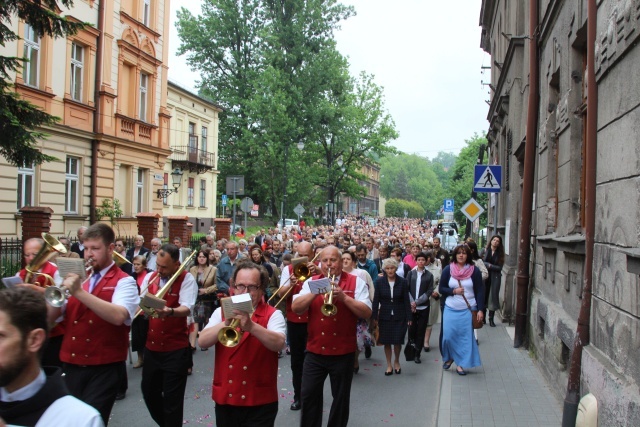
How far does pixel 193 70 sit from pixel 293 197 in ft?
41.8

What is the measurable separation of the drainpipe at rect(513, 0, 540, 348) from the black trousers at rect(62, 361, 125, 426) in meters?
8.04

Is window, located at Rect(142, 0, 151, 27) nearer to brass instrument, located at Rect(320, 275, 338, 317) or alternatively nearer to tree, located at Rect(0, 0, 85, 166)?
tree, located at Rect(0, 0, 85, 166)

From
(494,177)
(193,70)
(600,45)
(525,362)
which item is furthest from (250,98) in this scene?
(600,45)

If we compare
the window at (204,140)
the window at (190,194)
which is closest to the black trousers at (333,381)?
the window at (190,194)

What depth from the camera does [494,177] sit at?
14727 mm

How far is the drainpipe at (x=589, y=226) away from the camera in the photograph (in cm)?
618

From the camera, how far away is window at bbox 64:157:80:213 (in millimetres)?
23172

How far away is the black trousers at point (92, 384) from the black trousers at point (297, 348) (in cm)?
331

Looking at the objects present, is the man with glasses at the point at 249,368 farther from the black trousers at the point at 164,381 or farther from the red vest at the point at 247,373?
the black trousers at the point at 164,381

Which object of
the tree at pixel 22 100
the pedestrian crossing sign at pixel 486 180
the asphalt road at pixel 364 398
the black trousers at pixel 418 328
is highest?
the tree at pixel 22 100

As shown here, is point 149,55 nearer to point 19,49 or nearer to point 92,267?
point 19,49

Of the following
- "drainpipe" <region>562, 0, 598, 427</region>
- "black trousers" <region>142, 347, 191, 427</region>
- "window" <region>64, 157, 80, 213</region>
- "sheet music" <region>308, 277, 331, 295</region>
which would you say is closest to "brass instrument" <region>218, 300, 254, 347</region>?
"sheet music" <region>308, 277, 331, 295</region>

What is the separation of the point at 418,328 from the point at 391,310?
45.5 inches

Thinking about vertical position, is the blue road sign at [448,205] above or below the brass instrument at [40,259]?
above
